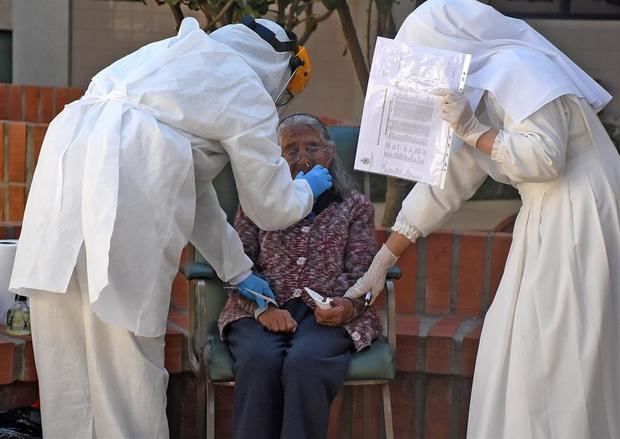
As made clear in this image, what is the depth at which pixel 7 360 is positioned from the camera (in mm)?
4027

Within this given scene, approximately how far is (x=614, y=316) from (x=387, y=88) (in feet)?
3.06

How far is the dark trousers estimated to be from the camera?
3.73 meters

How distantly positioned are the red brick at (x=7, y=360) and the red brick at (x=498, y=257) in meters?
1.74

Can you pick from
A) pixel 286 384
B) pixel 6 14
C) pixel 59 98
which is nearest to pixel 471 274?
pixel 286 384

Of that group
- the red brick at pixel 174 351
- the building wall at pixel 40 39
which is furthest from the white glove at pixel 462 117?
the building wall at pixel 40 39

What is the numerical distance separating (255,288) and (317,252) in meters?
0.29

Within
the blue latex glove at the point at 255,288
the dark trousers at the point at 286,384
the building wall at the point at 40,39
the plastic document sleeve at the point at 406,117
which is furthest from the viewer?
the building wall at the point at 40,39

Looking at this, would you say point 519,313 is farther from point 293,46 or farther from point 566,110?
point 293,46

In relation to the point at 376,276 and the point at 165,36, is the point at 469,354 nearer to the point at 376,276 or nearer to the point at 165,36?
the point at 376,276

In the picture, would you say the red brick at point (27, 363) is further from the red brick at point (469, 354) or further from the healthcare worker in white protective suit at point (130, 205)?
the red brick at point (469, 354)

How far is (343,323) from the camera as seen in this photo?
3.96m

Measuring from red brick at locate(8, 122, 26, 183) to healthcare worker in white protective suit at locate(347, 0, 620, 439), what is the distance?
248 centimetres

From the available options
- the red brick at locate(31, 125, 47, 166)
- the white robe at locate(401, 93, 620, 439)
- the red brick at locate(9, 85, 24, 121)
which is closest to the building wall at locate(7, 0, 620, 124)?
the red brick at locate(9, 85, 24, 121)

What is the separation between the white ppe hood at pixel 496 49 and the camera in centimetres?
331
